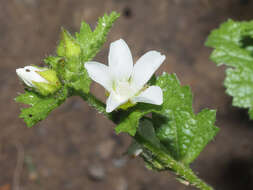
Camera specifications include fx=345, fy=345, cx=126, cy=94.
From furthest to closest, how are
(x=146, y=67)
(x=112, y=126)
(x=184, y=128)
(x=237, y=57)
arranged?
1. (x=112, y=126)
2. (x=237, y=57)
3. (x=184, y=128)
4. (x=146, y=67)

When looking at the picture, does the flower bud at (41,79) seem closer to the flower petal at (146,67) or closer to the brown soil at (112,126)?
the flower petal at (146,67)

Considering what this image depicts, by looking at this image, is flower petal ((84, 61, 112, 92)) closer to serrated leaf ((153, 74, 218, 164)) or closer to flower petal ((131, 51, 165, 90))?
flower petal ((131, 51, 165, 90))

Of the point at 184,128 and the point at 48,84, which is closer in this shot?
the point at 48,84

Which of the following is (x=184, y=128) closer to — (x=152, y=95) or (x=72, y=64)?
(x=152, y=95)

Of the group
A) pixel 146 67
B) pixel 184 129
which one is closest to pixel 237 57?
pixel 184 129

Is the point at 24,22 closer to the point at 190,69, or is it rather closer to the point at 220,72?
the point at 190,69


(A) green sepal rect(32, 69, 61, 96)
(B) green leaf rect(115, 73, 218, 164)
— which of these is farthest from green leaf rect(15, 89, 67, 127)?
(B) green leaf rect(115, 73, 218, 164)
